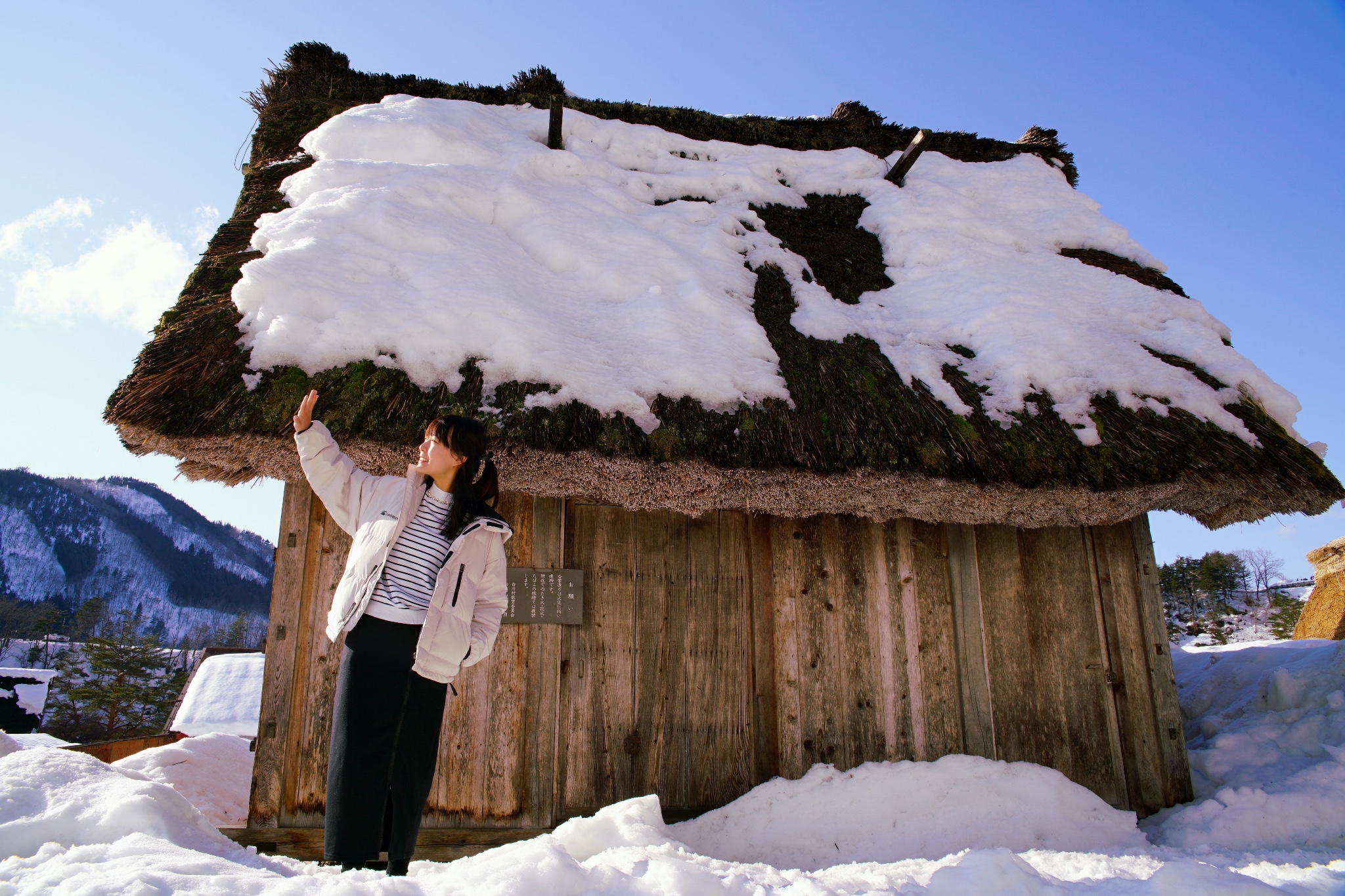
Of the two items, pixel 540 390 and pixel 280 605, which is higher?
pixel 540 390

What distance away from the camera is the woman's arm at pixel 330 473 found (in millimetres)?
2334

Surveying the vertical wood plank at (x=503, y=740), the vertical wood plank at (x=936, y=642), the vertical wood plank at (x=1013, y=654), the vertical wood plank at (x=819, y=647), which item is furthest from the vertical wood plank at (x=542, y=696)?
the vertical wood plank at (x=1013, y=654)

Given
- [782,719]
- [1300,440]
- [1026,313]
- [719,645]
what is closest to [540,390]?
[719,645]

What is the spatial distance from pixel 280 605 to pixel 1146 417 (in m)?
4.46

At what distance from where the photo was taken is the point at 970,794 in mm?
3148

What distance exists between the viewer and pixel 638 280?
3875 mm

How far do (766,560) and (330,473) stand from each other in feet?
7.20

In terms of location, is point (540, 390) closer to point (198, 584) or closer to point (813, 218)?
point (813, 218)

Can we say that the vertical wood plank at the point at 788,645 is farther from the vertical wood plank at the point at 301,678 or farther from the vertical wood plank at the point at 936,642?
the vertical wood plank at the point at 301,678

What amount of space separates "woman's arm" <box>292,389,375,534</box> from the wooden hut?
0.43m

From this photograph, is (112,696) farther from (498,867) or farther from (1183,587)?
(1183,587)

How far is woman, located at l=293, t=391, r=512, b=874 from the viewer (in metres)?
2.10

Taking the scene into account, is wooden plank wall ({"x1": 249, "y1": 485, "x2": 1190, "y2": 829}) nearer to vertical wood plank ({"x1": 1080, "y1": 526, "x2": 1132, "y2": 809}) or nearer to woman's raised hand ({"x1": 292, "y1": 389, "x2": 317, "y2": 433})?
vertical wood plank ({"x1": 1080, "y1": 526, "x2": 1132, "y2": 809})

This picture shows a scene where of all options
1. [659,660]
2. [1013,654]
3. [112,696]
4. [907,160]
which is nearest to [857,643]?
[1013,654]
